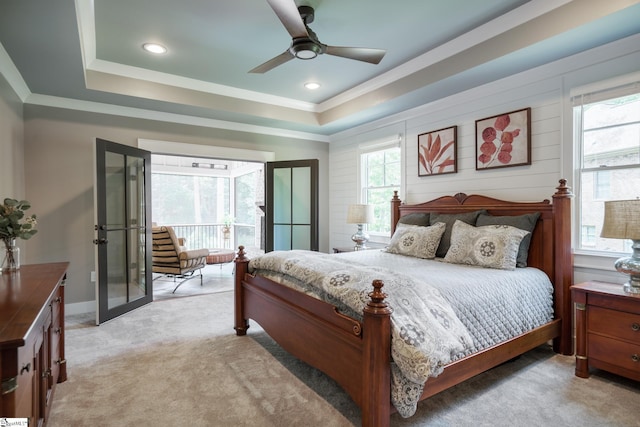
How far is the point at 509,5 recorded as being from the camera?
2666mm

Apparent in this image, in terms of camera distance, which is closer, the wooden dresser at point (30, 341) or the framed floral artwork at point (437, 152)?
the wooden dresser at point (30, 341)

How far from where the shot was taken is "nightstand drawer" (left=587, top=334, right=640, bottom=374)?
7.20 ft

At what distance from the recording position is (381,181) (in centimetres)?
502

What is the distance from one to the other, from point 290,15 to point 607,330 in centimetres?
312

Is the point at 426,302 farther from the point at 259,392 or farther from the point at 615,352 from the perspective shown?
the point at 615,352

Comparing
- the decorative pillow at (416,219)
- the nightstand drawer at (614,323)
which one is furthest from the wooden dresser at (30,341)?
the decorative pillow at (416,219)

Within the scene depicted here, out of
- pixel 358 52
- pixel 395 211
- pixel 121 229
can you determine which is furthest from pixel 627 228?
pixel 121 229

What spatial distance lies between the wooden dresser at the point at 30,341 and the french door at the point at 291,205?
320 centimetres

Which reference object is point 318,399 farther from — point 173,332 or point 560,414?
point 173,332

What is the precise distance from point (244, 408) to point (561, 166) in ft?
10.7

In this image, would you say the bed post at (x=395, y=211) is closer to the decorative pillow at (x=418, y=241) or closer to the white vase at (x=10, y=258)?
the decorative pillow at (x=418, y=241)

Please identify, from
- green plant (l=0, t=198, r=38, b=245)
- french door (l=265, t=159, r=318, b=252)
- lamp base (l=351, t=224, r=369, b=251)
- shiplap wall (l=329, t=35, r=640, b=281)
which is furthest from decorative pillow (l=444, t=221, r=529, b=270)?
green plant (l=0, t=198, r=38, b=245)

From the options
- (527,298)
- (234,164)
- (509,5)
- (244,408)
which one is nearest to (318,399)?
(244,408)

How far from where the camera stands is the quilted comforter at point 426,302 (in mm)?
1604
